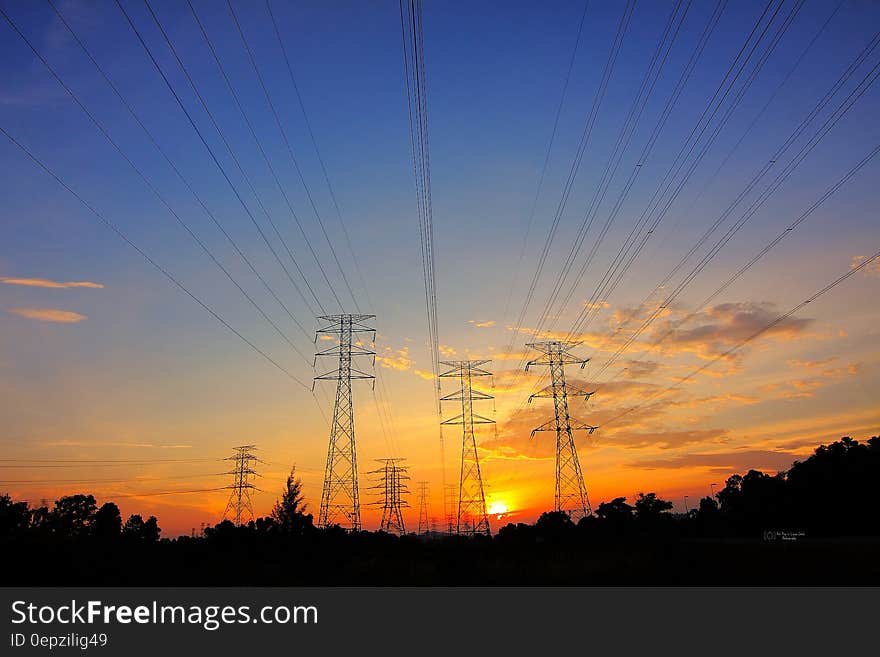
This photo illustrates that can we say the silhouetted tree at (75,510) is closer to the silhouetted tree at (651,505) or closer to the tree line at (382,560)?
the tree line at (382,560)

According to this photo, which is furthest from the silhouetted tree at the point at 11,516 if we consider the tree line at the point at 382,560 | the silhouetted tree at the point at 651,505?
the silhouetted tree at the point at 651,505

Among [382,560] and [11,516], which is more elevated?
[11,516]

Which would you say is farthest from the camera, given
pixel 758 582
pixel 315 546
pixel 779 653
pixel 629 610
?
pixel 315 546

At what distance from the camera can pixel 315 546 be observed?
159 feet

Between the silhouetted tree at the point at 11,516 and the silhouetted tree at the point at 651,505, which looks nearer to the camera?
the silhouetted tree at the point at 11,516

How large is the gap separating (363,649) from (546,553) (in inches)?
1034

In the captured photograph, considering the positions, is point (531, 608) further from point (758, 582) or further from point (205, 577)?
point (205, 577)

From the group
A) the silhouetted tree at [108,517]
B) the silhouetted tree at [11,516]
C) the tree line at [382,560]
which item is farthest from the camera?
the silhouetted tree at [108,517]

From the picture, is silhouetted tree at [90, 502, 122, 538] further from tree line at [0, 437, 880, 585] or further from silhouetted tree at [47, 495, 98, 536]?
tree line at [0, 437, 880, 585]

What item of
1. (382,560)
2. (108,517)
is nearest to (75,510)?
(108,517)

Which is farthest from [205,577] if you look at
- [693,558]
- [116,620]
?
[693,558]

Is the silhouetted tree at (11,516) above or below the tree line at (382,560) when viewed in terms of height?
above

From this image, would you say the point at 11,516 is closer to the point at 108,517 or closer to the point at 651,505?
the point at 108,517

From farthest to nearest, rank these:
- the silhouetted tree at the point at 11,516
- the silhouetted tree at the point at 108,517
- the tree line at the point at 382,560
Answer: the silhouetted tree at the point at 108,517
the silhouetted tree at the point at 11,516
the tree line at the point at 382,560
